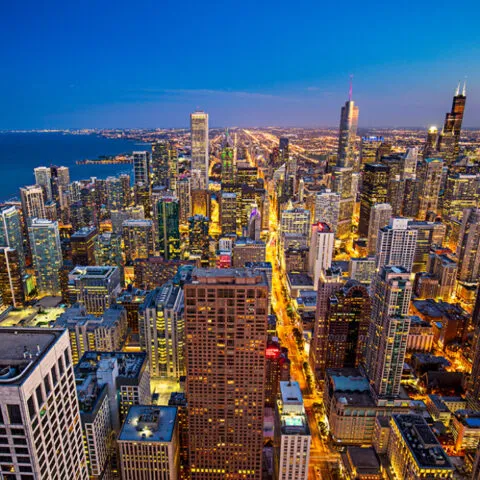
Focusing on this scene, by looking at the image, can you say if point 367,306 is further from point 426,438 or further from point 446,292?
point 446,292

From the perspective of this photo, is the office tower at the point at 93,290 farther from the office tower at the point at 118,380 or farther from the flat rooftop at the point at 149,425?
the flat rooftop at the point at 149,425

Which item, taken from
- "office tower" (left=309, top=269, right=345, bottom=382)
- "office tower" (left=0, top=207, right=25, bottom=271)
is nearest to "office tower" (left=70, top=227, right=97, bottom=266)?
"office tower" (left=0, top=207, right=25, bottom=271)

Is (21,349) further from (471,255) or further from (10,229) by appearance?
(471,255)

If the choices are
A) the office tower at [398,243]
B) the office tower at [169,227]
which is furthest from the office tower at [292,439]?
the office tower at [169,227]

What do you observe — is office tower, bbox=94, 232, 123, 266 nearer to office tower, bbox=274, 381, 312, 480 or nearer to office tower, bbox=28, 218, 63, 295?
office tower, bbox=28, 218, 63, 295

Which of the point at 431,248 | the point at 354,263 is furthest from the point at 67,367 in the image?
the point at 431,248

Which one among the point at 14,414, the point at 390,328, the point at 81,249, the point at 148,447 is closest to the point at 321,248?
the point at 390,328

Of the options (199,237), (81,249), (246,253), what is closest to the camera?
(246,253)
